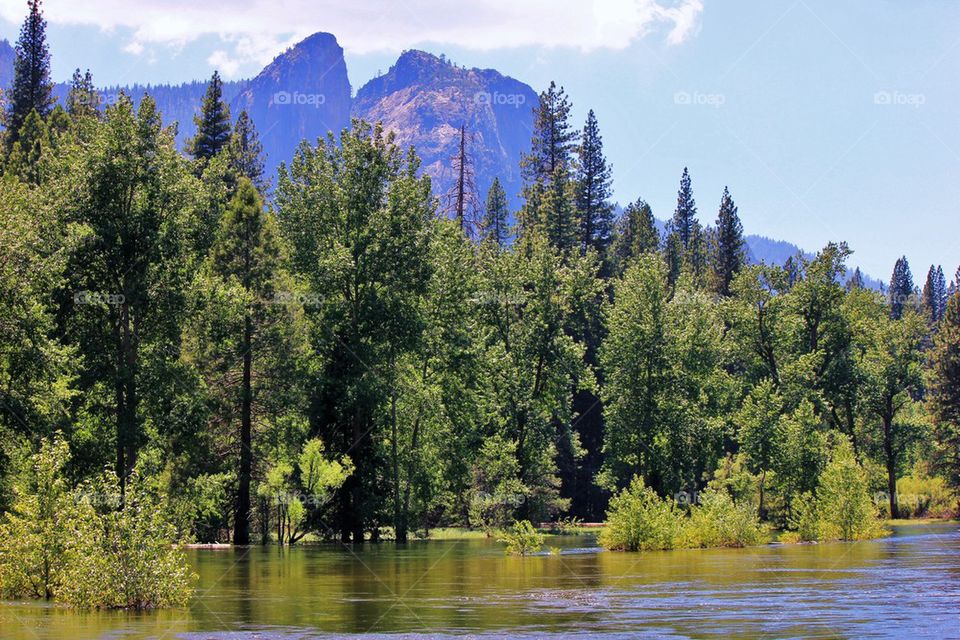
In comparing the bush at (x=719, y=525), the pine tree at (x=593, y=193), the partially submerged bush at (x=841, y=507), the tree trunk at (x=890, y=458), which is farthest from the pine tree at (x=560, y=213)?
the bush at (x=719, y=525)

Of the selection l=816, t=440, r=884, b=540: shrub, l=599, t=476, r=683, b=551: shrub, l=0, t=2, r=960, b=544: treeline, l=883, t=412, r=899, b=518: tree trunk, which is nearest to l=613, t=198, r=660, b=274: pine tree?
l=0, t=2, r=960, b=544: treeline

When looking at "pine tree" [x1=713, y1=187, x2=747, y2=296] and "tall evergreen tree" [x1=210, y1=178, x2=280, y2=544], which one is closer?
"tall evergreen tree" [x1=210, y1=178, x2=280, y2=544]

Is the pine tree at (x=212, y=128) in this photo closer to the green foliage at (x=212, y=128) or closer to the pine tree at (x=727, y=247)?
the green foliage at (x=212, y=128)

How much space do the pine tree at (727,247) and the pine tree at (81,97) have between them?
6579 cm

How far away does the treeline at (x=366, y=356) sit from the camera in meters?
44.9

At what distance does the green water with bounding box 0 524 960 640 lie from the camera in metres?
19.2

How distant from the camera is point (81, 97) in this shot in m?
96.7

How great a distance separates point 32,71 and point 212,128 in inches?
1034

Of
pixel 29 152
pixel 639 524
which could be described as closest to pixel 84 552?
pixel 639 524

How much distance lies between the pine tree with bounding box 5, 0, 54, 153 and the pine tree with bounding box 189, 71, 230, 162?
21020 millimetres

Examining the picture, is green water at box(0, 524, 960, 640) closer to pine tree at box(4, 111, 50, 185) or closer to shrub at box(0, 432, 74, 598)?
shrub at box(0, 432, 74, 598)

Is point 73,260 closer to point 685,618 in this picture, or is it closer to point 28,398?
point 28,398

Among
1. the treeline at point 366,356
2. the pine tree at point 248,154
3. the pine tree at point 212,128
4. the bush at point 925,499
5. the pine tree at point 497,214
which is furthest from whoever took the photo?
the pine tree at point 497,214

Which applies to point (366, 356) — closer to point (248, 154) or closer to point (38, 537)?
point (38, 537)
